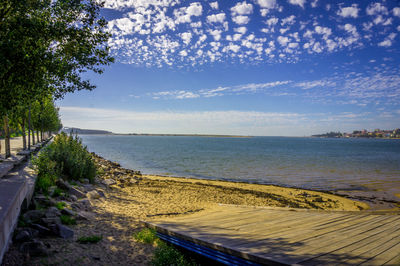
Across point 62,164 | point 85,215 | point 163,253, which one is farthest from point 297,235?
point 62,164

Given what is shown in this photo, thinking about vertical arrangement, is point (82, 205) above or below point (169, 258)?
above

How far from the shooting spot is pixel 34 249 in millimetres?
5121

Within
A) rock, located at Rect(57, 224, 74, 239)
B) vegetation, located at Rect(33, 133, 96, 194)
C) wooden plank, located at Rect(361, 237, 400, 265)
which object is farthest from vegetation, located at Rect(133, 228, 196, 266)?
vegetation, located at Rect(33, 133, 96, 194)

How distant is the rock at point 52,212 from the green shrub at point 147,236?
2.49 meters

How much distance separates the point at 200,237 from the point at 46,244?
3724mm

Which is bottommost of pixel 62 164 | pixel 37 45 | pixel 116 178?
pixel 116 178

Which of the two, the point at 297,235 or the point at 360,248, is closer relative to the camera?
the point at 360,248

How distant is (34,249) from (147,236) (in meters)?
2.92

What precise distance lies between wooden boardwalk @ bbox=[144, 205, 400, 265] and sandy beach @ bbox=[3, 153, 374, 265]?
48.3 inches

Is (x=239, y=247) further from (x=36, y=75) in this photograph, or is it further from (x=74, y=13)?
(x=74, y=13)

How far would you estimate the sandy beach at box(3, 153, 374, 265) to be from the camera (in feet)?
18.4

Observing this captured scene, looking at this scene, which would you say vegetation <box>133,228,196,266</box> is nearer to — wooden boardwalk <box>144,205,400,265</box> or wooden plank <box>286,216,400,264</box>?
wooden boardwalk <box>144,205,400,265</box>

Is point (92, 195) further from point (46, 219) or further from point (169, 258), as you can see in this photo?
point (169, 258)

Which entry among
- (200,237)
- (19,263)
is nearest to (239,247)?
(200,237)
